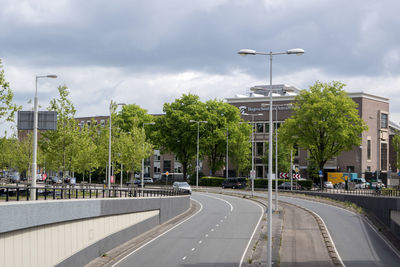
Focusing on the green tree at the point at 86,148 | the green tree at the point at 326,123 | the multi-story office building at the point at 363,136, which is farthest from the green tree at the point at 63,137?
the multi-story office building at the point at 363,136

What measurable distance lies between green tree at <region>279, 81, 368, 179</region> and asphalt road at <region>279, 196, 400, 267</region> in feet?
94.2

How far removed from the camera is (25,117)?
118 ft

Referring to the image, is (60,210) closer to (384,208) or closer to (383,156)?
(384,208)

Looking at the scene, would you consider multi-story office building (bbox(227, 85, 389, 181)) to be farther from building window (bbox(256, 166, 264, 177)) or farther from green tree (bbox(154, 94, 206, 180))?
green tree (bbox(154, 94, 206, 180))

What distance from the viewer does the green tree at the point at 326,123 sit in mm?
80312

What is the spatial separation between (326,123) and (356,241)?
45676 mm

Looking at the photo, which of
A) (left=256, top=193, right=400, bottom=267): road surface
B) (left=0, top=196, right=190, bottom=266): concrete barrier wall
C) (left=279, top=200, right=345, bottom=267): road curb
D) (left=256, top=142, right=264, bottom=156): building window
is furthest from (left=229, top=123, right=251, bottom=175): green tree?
(left=0, top=196, right=190, bottom=266): concrete barrier wall

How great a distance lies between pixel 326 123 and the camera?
263 ft

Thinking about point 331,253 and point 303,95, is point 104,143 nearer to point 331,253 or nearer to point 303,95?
point 303,95

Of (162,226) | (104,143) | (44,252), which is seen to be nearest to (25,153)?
(104,143)

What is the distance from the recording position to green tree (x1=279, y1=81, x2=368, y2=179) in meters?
80.3

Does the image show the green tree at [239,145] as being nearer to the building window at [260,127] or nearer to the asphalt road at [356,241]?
the building window at [260,127]

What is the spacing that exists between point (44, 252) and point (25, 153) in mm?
50852

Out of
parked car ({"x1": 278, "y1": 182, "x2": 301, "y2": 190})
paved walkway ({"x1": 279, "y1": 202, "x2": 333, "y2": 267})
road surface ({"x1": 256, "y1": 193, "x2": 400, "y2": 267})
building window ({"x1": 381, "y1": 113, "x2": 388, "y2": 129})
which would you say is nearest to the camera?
paved walkway ({"x1": 279, "y1": 202, "x2": 333, "y2": 267})
